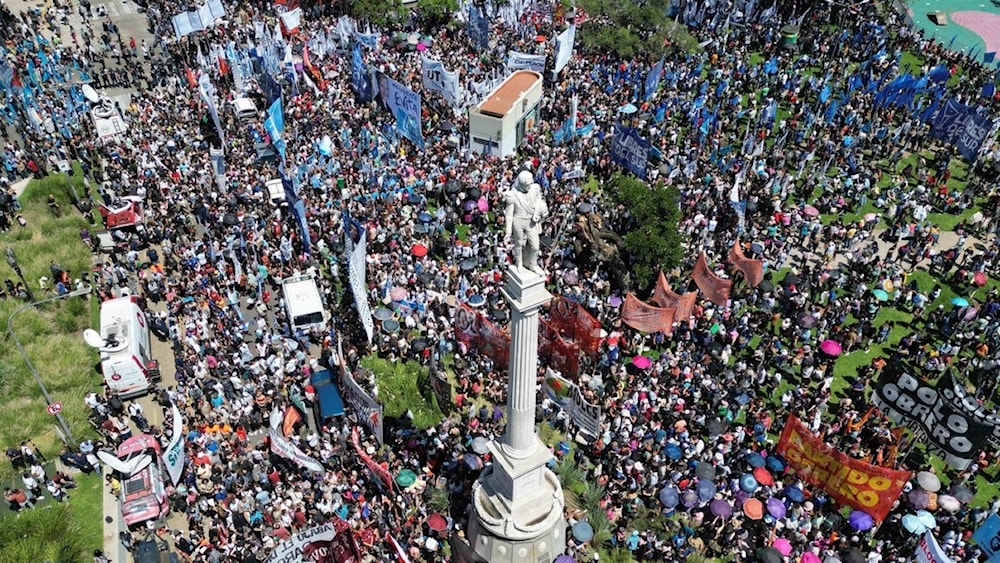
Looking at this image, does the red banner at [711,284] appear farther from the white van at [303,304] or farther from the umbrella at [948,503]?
the white van at [303,304]

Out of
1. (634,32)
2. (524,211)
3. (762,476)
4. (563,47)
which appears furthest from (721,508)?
(634,32)

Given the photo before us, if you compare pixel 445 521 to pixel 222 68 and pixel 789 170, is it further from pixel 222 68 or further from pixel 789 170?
pixel 222 68

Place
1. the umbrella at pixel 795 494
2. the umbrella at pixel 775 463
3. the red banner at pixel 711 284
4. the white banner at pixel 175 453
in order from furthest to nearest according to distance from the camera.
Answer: the red banner at pixel 711 284 → the umbrella at pixel 775 463 → the white banner at pixel 175 453 → the umbrella at pixel 795 494

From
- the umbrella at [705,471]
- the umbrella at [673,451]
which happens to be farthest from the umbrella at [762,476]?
the umbrella at [673,451]

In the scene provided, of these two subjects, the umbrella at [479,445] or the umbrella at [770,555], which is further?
the umbrella at [479,445]

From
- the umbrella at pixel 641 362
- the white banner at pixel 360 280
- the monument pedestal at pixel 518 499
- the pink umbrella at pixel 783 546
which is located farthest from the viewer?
the umbrella at pixel 641 362

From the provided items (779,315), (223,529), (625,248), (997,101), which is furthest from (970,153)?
(223,529)

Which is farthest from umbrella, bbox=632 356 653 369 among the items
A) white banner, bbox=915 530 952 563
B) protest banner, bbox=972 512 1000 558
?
protest banner, bbox=972 512 1000 558

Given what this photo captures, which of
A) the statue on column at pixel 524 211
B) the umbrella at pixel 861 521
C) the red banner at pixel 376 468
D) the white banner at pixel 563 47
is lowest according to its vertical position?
the umbrella at pixel 861 521

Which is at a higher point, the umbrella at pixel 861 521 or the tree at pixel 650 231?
the tree at pixel 650 231
